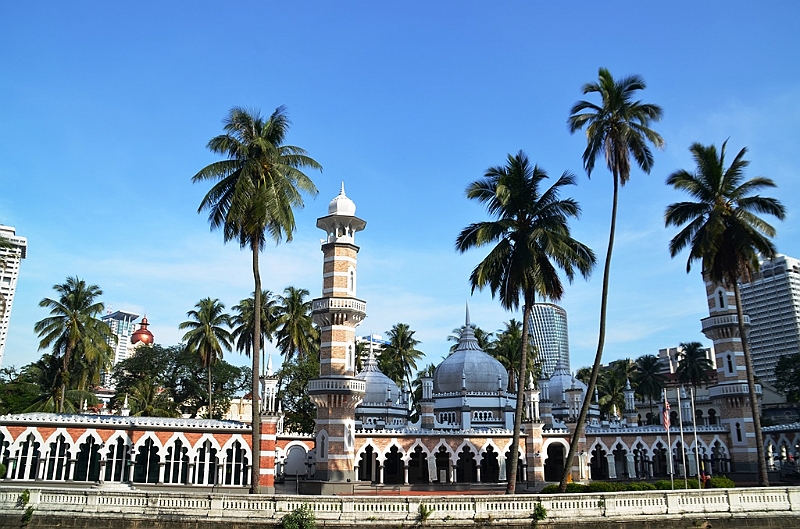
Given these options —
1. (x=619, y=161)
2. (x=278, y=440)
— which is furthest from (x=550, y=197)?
(x=278, y=440)

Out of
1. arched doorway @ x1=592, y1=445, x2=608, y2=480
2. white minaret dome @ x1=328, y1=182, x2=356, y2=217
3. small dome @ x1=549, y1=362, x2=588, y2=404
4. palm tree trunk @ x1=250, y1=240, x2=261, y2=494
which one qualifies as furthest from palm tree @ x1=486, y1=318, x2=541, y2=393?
palm tree trunk @ x1=250, y1=240, x2=261, y2=494

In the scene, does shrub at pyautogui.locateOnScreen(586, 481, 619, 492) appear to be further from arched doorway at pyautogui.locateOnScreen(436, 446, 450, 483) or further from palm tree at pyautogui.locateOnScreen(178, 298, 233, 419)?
palm tree at pyautogui.locateOnScreen(178, 298, 233, 419)

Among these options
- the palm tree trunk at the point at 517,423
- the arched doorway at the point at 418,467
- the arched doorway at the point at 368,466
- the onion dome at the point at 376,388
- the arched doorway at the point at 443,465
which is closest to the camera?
the palm tree trunk at the point at 517,423

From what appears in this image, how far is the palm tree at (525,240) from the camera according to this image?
98.5 feet

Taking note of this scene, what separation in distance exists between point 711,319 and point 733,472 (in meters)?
10.4

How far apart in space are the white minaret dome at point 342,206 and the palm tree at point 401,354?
34273 mm

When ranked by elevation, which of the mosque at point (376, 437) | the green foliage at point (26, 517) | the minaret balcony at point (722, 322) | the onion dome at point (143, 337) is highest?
the onion dome at point (143, 337)

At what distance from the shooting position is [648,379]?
84.8 metres

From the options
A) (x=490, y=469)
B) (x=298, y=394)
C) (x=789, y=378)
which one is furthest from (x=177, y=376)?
(x=789, y=378)

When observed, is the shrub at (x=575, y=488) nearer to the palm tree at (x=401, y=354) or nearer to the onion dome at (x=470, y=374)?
the onion dome at (x=470, y=374)

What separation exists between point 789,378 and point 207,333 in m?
71.7

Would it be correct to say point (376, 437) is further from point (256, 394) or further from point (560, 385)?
point (560, 385)

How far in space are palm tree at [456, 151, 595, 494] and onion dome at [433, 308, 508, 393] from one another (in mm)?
26501

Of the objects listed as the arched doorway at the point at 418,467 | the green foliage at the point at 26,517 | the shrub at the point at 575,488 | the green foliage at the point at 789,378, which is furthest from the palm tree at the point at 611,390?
the green foliage at the point at 26,517
